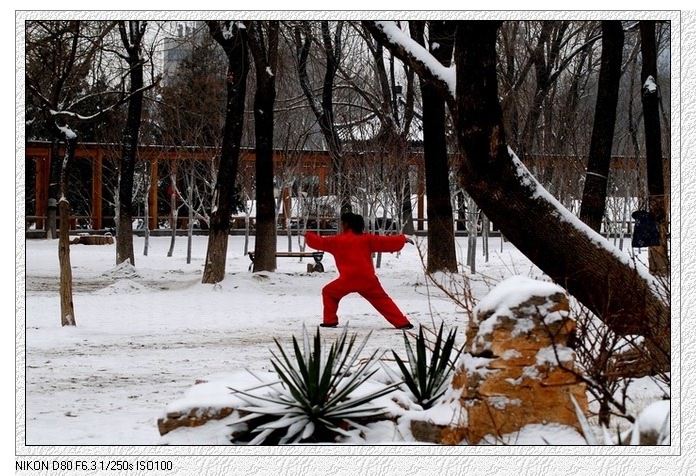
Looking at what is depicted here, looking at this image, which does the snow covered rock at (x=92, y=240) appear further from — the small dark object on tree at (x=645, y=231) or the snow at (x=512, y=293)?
the snow at (x=512, y=293)

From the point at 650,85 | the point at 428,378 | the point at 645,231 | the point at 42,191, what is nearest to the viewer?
the point at 428,378

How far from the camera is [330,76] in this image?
24375mm

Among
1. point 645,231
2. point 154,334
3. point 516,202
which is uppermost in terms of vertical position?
point 516,202

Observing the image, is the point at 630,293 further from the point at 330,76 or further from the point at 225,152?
the point at 330,76

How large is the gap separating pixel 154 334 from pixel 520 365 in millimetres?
7410

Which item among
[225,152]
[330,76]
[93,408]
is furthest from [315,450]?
[330,76]

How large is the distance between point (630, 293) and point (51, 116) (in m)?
7.95

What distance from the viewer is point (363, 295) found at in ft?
36.5

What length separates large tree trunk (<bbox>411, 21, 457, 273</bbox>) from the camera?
1741 cm

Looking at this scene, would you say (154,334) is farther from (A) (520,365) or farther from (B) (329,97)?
(B) (329,97)

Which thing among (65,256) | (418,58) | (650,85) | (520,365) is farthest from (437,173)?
(520,365)

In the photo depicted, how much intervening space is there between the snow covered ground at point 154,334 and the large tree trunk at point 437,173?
2.53 feet

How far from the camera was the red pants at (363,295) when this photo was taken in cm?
1102

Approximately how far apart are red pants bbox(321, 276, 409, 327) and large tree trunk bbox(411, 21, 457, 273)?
6.01 meters
